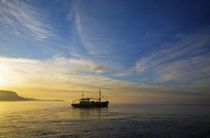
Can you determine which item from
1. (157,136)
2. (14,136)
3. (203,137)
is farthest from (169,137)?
(14,136)

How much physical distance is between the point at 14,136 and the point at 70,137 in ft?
45.3

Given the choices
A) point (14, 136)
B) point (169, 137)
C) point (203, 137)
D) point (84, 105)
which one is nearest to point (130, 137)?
point (169, 137)

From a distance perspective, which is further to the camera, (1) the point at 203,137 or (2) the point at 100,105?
(2) the point at 100,105

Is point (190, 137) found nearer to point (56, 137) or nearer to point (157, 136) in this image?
point (157, 136)

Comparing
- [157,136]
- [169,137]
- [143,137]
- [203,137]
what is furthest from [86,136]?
[203,137]

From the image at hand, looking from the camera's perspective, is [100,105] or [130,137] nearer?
[130,137]

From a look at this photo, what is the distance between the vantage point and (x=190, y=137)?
3650cm

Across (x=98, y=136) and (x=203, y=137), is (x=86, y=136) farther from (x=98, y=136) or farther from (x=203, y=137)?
(x=203, y=137)

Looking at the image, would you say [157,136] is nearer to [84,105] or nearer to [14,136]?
[14,136]

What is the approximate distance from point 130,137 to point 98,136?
24.3 ft

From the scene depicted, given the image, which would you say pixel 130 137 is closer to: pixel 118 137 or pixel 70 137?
pixel 118 137

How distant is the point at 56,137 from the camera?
119 feet

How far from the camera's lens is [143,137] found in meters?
36.2

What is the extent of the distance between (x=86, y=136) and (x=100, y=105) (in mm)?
130323
